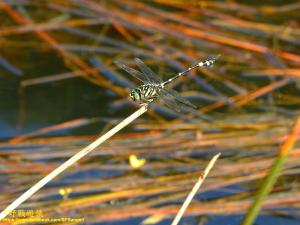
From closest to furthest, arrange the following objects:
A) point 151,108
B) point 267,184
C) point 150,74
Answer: point 267,184 → point 150,74 → point 151,108

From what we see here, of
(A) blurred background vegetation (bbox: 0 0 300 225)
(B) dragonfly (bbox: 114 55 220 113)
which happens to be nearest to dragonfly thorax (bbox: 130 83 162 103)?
(B) dragonfly (bbox: 114 55 220 113)

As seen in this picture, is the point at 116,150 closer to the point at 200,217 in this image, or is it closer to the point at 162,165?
the point at 162,165

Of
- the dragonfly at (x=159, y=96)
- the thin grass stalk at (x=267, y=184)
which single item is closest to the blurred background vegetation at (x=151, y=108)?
the dragonfly at (x=159, y=96)

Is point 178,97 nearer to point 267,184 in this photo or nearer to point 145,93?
point 145,93

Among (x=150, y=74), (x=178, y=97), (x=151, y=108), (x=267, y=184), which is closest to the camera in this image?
(x=267, y=184)

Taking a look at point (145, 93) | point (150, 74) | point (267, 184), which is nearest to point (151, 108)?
point (150, 74)

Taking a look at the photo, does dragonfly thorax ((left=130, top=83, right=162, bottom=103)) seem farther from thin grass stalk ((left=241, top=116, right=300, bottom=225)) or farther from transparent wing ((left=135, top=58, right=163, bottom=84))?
thin grass stalk ((left=241, top=116, right=300, bottom=225))
